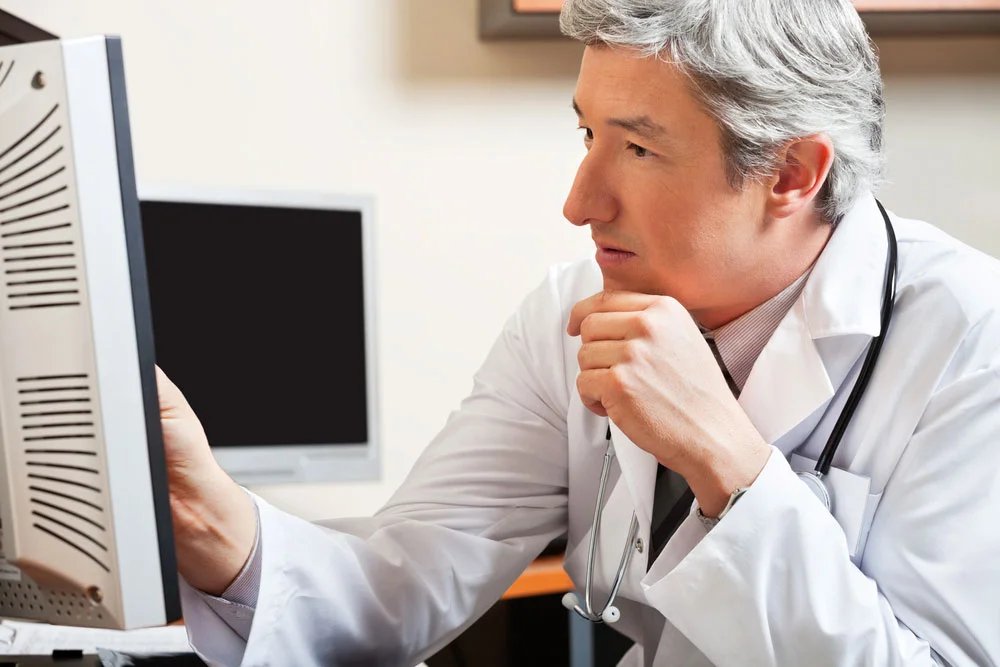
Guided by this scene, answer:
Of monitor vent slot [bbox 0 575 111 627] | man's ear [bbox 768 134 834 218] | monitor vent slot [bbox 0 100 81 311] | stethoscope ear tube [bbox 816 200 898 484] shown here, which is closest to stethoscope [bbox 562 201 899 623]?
stethoscope ear tube [bbox 816 200 898 484]

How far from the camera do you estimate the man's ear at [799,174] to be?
0.94 m

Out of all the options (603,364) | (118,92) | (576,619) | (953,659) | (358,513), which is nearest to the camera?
(118,92)

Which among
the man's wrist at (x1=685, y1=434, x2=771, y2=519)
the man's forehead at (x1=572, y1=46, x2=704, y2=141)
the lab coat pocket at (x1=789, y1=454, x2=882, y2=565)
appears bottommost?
the lab coat pocket at (x1=789, y1=454, x2=882, y2=565)

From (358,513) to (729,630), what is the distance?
101cm

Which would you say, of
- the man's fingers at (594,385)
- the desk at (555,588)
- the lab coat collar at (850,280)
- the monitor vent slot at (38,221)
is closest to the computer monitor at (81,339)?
the monitor vent slot at (38,221)

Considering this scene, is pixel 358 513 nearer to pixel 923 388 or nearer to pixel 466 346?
pixel 466 346

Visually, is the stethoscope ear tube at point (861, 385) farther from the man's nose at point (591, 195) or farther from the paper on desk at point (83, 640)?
the paper on desk at point (83, 640)

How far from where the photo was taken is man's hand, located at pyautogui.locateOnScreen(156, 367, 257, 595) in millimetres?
727

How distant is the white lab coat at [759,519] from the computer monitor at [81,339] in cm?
27

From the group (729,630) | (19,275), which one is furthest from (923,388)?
(19,275)

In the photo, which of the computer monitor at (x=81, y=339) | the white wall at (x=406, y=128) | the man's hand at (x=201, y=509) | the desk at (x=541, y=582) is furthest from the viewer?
the white wall at (x=406, y=128)

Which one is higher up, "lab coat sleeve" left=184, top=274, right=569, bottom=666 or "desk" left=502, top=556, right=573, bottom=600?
"lab coat sleeve" left=184, top=274, right=569, bottom=666

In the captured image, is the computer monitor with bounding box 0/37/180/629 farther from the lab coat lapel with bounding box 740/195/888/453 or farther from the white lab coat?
the lab coat lapel with bounding box 740/195/888/453

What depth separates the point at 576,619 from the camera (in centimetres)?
146
